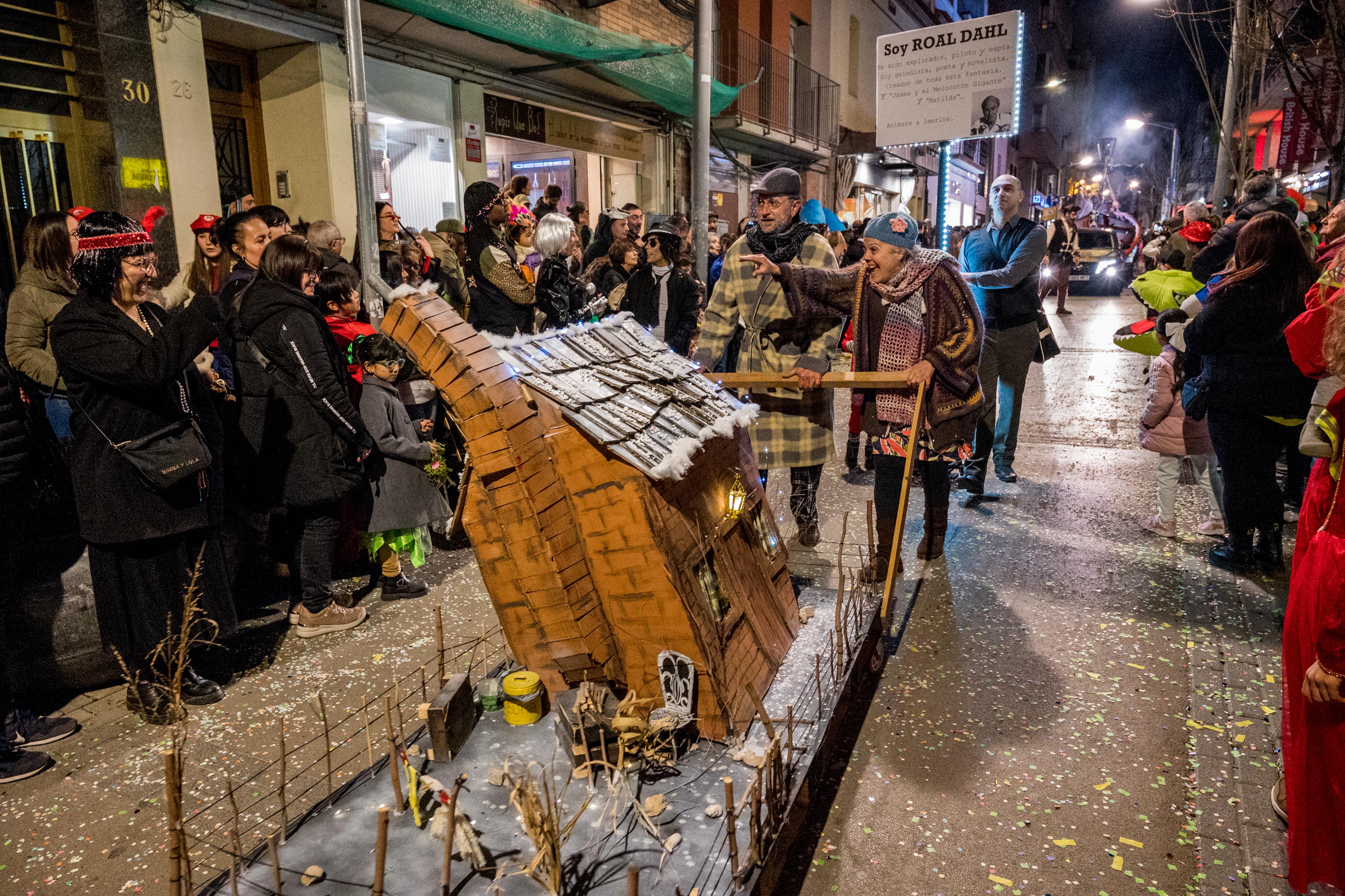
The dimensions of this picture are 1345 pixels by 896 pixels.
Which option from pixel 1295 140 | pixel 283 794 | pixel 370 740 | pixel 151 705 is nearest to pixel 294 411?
pixel 151 705

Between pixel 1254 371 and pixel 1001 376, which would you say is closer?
pixel 1254 371

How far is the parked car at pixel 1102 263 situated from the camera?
23672mm

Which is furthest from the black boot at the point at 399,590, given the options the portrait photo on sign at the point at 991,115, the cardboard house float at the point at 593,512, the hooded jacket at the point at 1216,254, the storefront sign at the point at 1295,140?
the storefront sign at the point at 1295,140

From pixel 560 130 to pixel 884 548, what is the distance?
1072 centimetres

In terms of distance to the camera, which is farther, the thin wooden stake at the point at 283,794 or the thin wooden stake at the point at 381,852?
the thin wooden stake at the point at 283,794

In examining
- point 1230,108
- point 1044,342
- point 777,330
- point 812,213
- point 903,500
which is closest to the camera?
point 903,500

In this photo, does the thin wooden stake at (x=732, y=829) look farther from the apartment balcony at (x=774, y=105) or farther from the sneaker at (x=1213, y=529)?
the apartment balcony at (x=774, y=105)

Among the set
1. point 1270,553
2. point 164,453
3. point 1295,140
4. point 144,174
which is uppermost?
point 1295,140

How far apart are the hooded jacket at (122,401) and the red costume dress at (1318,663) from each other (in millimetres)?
4108

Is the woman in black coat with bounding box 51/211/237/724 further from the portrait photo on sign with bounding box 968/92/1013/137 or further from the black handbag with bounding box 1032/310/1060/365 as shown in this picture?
the portrait photo on sign with bounding box 968/92/1013/137

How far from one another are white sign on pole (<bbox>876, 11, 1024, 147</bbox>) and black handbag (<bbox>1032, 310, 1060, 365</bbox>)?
17.5 ft

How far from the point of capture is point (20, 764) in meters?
3.26

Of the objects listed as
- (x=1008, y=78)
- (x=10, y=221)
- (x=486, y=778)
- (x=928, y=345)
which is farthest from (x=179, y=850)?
(x=1008, y=78)

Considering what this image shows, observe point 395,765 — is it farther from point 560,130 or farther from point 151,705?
point 560,130
